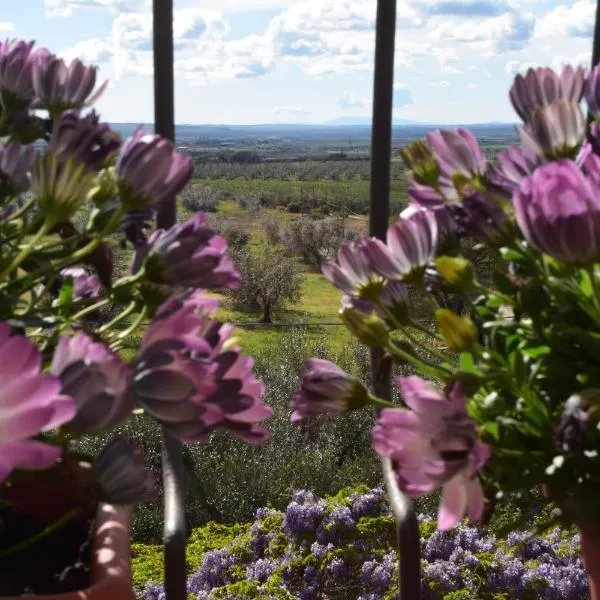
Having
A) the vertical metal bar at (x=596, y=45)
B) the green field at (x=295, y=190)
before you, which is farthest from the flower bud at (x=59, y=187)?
the green field at (x=295, y=190)

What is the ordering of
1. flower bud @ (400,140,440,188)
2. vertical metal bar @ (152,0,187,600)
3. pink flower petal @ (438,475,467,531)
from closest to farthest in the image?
pink flower petal @ (438,475,467,531) → flower bud @ (400,140,440,188) → vertical metal bar @ (152,0,187,600)

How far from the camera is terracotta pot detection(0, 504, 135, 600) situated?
63cm

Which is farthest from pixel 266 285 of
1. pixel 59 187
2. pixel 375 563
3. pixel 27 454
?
pixel 27 454

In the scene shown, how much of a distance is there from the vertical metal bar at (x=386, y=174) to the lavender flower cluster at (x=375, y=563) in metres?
0.67

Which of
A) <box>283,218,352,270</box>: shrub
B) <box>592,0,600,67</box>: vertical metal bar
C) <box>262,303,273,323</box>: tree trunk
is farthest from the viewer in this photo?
<box>283,218,352,270</box>: shrub

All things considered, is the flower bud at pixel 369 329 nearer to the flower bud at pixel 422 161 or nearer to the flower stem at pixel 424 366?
the flower stem at pixel 424 366

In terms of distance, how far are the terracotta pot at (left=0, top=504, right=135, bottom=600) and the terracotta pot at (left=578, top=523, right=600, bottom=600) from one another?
0.32m

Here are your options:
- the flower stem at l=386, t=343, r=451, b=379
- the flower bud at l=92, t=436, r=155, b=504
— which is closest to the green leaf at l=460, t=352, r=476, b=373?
the flower stem at l=386, t=343, r=451, b=379

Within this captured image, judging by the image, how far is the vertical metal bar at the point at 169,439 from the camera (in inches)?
40.6

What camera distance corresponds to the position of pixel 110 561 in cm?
68

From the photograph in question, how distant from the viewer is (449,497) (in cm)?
53

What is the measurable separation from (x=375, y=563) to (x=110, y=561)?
129 centimetres

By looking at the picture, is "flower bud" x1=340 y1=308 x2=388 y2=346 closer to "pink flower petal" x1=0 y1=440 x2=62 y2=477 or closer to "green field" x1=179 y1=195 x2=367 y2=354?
"pink flower petal" x1=0 y1=440 x2=62 y2=477

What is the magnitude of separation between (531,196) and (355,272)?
0.68ft
